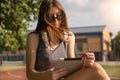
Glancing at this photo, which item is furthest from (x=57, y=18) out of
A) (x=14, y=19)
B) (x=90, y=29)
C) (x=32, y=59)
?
(x=90, y=29)

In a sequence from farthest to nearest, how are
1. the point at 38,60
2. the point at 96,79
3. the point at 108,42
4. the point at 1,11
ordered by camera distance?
the point at 108,42 < the point at 1,11 < the point at 38,60 < the point at 96,79

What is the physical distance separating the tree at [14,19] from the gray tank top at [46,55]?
16.8m

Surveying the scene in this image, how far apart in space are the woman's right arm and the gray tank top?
4 centimetres

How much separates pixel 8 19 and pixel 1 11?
1.87 feet

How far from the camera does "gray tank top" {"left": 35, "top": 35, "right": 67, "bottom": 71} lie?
3684 millimetres

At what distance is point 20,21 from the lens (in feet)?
69.4

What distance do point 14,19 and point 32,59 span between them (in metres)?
17.4

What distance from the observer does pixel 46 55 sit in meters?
3.72

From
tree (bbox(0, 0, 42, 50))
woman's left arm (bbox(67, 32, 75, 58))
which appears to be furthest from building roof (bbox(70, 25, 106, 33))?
woman's left arm (bbox(67, 32, 75, 58))

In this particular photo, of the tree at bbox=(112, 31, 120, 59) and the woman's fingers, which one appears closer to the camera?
the woman's fingers

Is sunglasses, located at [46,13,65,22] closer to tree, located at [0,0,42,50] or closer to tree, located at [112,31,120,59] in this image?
tree, located at [0,0,42,50]

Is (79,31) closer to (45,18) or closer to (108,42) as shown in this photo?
(108,42)

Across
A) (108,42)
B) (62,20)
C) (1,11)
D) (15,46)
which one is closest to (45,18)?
(62,20)

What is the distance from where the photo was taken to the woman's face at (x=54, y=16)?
3816 millimetres
